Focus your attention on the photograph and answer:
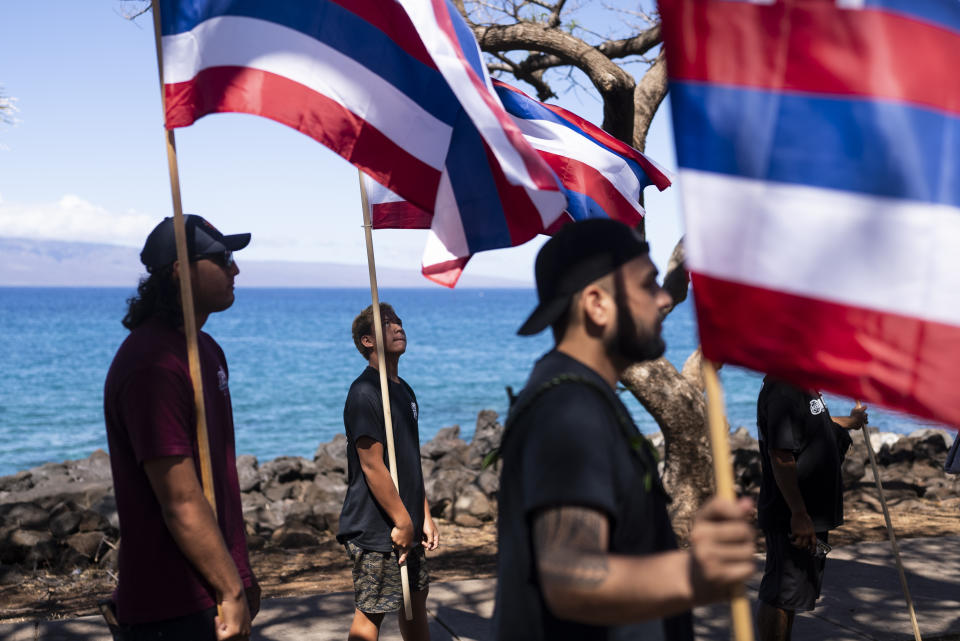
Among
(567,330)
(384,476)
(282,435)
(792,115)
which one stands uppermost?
(792,115)

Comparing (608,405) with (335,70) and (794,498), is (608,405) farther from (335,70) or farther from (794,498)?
(794,498)

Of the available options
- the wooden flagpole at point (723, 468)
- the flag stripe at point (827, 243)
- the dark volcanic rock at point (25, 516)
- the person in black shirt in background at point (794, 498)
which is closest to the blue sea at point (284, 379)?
the person in black shirt in background at point (794, 498)

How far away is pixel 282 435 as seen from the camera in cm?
3644

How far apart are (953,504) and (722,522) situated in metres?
Answer: 11.1

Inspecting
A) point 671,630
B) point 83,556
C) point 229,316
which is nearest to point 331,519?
point 83,556

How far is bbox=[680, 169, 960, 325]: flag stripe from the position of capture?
89.4 inches

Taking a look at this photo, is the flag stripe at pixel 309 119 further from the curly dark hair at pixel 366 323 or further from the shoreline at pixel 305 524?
the shoreline at pixel 305 524

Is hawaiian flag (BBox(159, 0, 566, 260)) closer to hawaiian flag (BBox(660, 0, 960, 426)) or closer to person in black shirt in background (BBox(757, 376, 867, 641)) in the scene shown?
hawaiian flag (BBox(660, 0, 960, 426))

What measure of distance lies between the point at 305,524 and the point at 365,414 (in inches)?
268

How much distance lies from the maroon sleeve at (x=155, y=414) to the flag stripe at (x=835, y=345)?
1706 millimetres

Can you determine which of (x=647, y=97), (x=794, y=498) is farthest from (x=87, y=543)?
(x=794, y=498)

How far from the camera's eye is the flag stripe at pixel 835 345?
7.55 feet

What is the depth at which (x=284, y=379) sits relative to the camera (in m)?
56.8

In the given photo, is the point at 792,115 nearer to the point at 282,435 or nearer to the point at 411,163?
the point at 411,163
